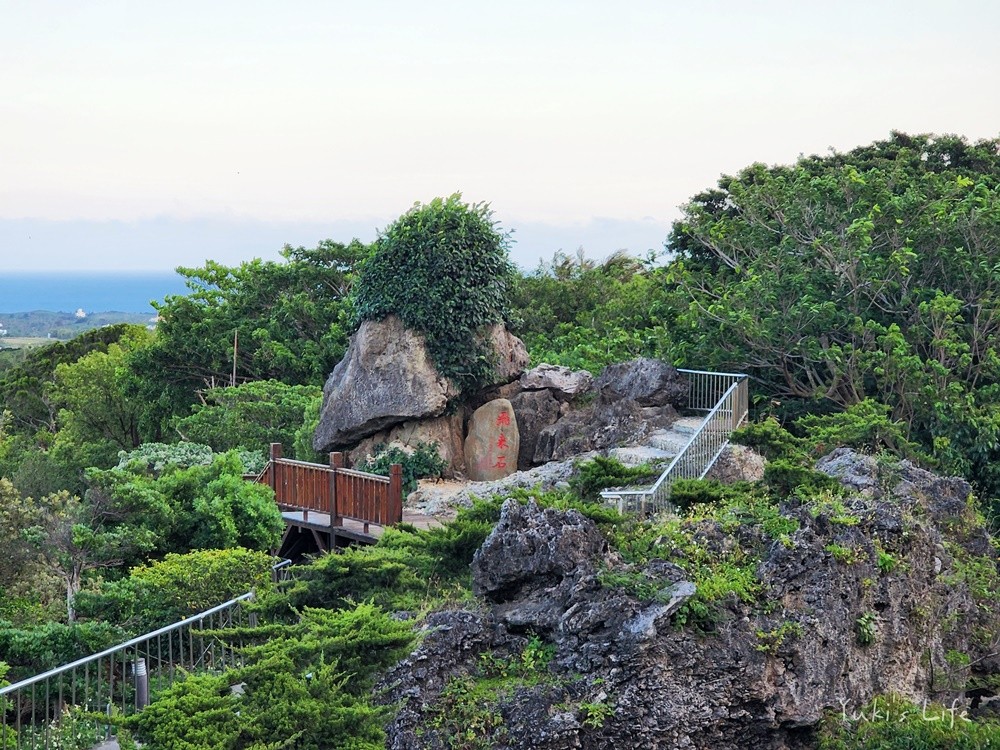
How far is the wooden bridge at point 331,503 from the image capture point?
54.9 feet

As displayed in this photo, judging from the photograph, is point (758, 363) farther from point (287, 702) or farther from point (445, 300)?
point (287, 702)

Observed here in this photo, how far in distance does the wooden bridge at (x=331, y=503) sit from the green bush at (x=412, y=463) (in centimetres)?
125

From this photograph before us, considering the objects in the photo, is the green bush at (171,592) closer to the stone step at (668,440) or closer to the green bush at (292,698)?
the green bush at (292,698)

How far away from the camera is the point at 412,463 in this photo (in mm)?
19719

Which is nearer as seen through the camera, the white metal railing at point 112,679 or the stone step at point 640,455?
the white metal railing at point 112,679

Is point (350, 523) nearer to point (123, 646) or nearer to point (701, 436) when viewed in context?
point (701, 436)

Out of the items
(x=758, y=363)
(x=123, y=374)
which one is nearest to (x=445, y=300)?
(x=758, y=363)

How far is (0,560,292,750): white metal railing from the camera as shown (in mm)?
8828

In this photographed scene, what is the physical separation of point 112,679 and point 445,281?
11.3m

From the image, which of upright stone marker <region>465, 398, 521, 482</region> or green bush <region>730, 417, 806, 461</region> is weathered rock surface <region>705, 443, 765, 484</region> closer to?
green bush <region>730, 417, 806, 461</region>

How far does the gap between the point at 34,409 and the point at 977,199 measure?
121 ft

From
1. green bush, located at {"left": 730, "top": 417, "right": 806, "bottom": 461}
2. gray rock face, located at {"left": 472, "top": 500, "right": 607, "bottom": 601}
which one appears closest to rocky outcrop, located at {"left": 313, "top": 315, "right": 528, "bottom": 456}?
green bush, located at {"left": 730, "top": 417, "right": 806, "bottom": 461}

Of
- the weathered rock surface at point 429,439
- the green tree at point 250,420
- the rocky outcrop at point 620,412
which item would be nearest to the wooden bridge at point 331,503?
the weathered rock surface at point 429,439

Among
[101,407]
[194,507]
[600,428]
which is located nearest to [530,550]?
[194,507]
